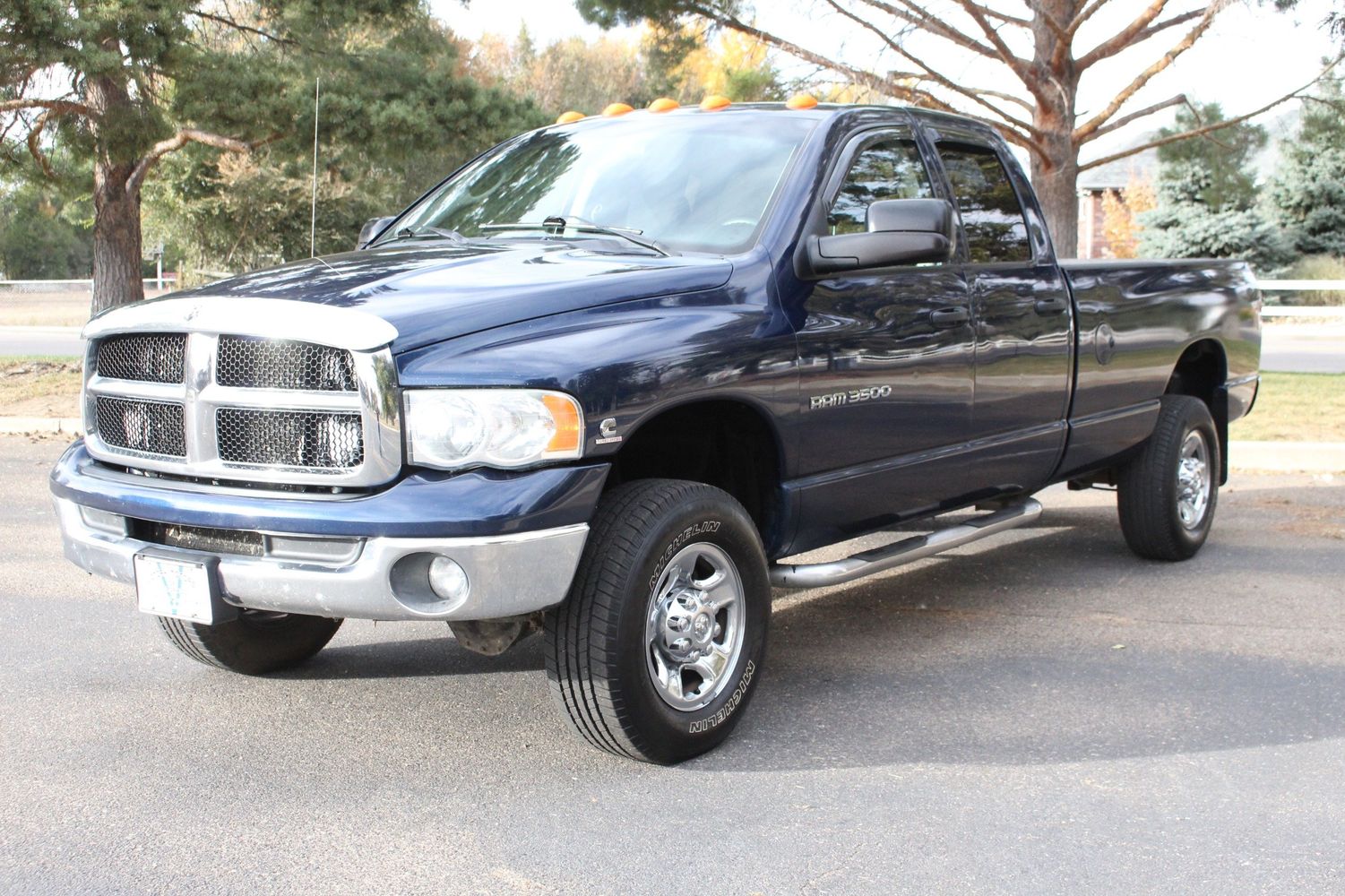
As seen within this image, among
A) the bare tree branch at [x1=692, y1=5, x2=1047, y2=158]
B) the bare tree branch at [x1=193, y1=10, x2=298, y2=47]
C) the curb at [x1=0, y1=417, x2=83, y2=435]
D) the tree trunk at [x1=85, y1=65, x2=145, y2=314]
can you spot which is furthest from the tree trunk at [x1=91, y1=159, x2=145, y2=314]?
the bare tree branch at [x1=692, y1=5, x2=1047, y2=158]

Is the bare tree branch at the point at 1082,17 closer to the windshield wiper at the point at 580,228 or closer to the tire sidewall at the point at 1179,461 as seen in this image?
the tire sidewall at the point at 1179,461

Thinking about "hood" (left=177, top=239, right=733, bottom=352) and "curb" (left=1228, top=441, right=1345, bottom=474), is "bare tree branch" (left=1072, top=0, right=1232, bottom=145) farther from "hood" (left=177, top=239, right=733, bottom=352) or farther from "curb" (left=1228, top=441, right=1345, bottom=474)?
"hood" (left=177, top=239, right=733, bottom=352)

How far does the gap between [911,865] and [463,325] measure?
1745 mm

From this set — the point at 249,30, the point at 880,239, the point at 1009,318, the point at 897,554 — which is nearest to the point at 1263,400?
the point at 1009,318

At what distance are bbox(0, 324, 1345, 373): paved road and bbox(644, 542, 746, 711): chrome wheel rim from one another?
1486 cm

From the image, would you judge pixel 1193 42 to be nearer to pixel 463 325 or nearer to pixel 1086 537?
pixel 1086 537

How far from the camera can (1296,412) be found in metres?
11.6

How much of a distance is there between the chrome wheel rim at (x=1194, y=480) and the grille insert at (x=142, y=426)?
4.79m

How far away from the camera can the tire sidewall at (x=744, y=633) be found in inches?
146

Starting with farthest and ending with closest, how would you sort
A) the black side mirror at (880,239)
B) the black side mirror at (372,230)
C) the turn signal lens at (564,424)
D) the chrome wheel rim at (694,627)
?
the black side mirror at (372,230) < the black side mirror at (880,239) < the chrome wheel rim at (694,627) < the turn signal lens at (564,424)

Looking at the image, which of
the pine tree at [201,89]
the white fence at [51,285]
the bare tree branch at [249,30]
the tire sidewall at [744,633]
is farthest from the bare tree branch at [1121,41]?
the white fence at [51,285]

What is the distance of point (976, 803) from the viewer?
12.1 feet

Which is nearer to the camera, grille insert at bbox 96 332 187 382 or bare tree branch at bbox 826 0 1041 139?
grille insert at bbox 96 332 187 382

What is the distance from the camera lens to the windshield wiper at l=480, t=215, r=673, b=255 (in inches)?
177
